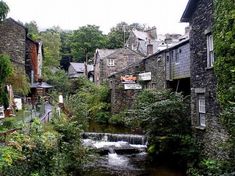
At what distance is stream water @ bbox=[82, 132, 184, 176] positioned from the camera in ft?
54.3

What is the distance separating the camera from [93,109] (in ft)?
130

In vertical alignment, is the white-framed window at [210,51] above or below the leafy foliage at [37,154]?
above

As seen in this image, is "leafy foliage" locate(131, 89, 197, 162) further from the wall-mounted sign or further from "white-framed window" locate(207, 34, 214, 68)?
the wall-mounted sign

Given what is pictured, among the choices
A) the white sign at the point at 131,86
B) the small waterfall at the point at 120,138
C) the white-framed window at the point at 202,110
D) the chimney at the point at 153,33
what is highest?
the chimney at the point at 153,33

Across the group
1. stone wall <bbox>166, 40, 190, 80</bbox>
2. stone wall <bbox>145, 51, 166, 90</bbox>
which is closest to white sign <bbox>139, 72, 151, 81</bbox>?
stone wall <bbox>145, 51, 166, 90</bbox>

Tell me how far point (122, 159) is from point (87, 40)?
58.4 metres

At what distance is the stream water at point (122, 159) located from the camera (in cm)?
1655

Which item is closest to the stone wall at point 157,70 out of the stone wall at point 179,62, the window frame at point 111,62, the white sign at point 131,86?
the stone wall at point 179,62

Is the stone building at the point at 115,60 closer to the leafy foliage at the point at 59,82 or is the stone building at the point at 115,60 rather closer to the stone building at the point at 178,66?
the leafy foliage at the point at 59,82

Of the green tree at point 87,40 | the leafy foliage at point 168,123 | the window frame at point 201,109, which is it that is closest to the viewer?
the window frame at point 201,109

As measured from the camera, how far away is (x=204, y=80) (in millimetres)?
15375

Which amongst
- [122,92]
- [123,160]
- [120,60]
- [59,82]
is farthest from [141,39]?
[123,160]

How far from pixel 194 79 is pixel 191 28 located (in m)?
2.66

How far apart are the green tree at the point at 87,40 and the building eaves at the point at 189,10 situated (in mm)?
57544
